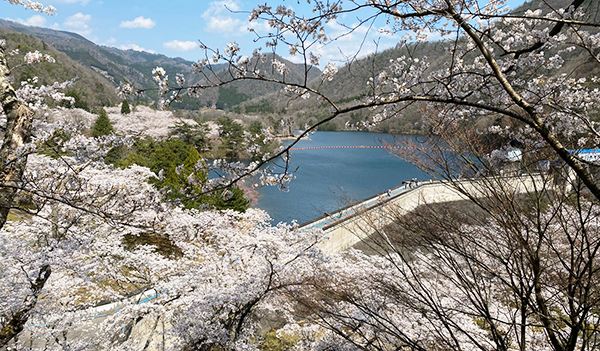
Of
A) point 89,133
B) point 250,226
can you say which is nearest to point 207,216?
point 250,226

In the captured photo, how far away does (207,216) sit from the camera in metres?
7.79

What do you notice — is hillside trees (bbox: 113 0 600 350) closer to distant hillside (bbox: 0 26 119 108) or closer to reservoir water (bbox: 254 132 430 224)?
reservoir water (bbox: 254 132 430 224)

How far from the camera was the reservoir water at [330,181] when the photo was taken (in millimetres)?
16844

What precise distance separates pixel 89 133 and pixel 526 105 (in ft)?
93.2

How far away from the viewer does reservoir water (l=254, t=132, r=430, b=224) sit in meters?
16.8

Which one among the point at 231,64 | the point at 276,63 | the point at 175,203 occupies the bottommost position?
the point at 175,203

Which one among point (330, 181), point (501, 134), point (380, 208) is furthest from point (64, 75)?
point (501, 134)

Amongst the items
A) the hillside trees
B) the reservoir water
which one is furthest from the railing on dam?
the reservoir water

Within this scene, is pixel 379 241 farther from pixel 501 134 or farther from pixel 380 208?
pixel 501 134

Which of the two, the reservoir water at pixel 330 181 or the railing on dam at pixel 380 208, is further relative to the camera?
the reservoir water at pixel 330 181

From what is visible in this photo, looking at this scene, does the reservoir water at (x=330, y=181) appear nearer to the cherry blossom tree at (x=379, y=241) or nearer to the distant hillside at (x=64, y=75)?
the cherry blossom tree at (x=379, y=241)

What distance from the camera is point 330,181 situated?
22766 millimetres

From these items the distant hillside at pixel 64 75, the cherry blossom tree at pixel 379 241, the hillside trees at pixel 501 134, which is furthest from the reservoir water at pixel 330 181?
the distant hillside at pixel 64 75

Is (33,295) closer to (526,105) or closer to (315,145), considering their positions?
(526,105)
